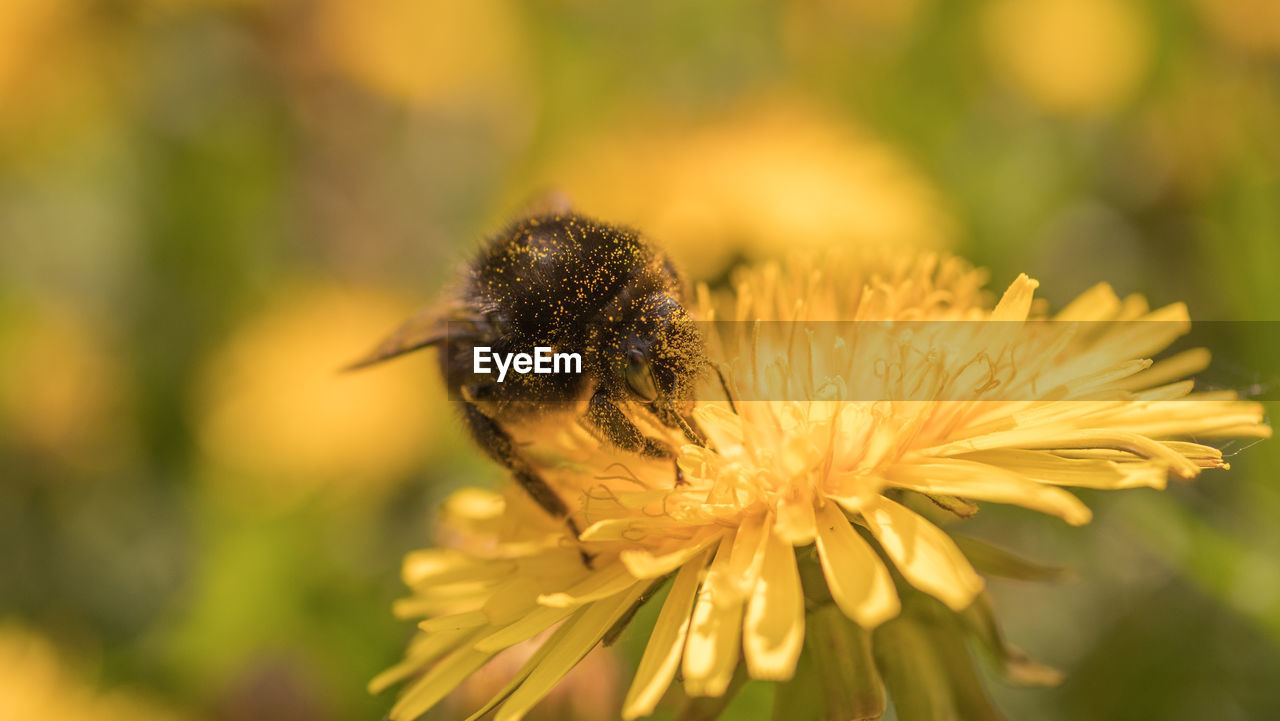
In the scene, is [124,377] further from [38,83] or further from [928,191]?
[928,191]

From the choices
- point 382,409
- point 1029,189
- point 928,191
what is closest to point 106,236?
point 382,409

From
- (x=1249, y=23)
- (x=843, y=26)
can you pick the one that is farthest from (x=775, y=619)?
(x=843, y=26)

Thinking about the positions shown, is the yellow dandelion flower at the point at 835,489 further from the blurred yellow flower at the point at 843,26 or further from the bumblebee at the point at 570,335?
the blurred yellow flower at the point at 843,26

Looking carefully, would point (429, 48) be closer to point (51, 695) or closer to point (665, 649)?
point (51, 695)

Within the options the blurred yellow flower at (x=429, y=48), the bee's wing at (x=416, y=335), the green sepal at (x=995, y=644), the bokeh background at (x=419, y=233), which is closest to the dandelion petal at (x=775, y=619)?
the green sepal at (x=995, y=644)

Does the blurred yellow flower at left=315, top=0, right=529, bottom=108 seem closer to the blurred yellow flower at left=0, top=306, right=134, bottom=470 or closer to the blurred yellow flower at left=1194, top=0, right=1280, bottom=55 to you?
the blurred yellow flower at left=0, top=306, right=134, bottom=470
